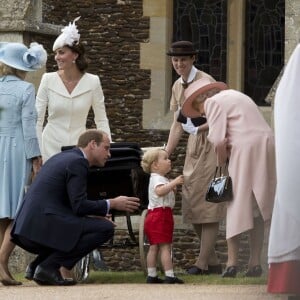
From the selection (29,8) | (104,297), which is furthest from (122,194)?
(29,8)

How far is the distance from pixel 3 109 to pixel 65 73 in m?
6.45

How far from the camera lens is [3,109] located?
26.8ft

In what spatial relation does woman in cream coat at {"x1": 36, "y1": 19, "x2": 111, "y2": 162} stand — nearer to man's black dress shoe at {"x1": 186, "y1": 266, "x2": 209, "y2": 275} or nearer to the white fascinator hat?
the white fascinator hat

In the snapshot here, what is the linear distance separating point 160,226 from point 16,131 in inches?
53.1

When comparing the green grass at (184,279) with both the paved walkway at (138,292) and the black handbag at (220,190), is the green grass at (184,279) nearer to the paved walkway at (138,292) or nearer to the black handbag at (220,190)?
the paved walkway at (138,292)

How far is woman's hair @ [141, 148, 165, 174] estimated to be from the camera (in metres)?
14.2

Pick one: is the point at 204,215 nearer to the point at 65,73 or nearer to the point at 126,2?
the point at 65,73

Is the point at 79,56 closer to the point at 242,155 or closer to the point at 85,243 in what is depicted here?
the point at 242,155

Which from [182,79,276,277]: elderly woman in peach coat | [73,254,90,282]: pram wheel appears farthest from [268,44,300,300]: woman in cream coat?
[73,254,90,282]: pram wheel

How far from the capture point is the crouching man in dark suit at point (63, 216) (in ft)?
43.5

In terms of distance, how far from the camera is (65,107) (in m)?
14.6

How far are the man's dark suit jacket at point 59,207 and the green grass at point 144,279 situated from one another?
971 millimetres

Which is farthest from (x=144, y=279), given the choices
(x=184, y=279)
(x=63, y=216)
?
(x=63, y=216)

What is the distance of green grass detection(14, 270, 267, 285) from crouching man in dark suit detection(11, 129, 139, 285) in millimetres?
881
